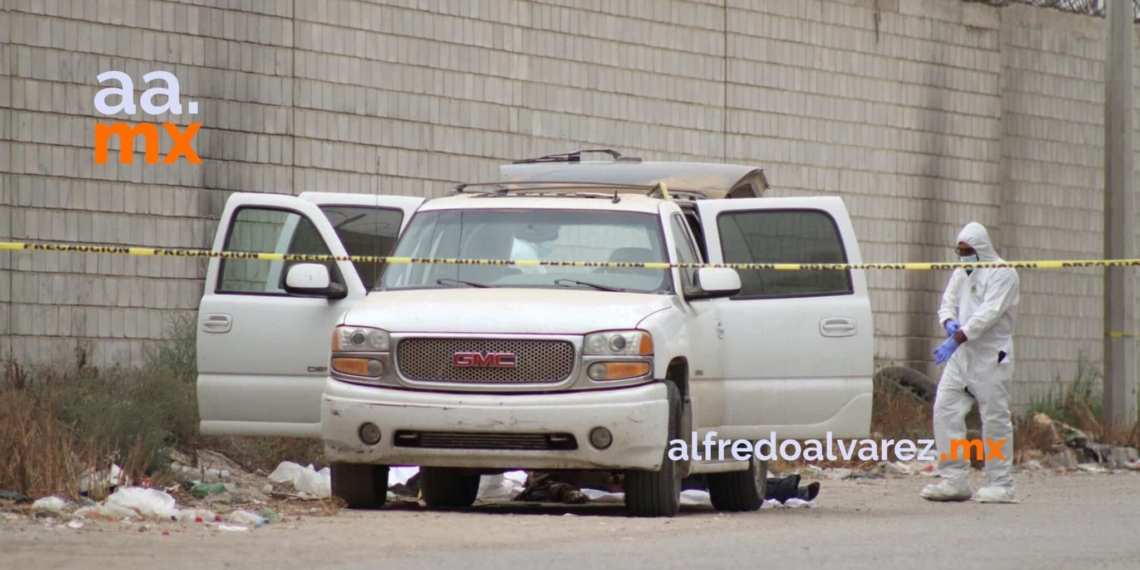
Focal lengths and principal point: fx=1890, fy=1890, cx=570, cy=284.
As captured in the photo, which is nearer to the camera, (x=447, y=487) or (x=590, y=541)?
(x=590, y=541)

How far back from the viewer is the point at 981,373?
42.9ft

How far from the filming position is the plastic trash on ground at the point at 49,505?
948cm

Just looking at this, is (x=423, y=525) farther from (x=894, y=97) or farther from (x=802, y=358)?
(x=894, y=97)

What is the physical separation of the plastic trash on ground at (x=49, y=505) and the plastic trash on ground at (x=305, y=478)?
236 centimetres

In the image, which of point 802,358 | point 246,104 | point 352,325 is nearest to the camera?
point 352,325

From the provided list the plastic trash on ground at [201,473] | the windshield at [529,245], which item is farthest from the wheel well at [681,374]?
the plastic trash on ground at [201,473]

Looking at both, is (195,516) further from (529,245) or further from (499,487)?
(499,487)

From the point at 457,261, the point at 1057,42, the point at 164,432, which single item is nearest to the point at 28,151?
the point at 164,432

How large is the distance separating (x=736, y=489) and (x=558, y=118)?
6.99 meters

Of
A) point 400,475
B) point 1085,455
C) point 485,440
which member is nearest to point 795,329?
point 485,440

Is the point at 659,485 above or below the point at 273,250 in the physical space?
below

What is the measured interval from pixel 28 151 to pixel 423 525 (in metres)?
6.33

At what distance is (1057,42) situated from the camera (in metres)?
23.6

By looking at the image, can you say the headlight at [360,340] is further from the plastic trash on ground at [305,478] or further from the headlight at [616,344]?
the plastic trash on ground at [305,478]
